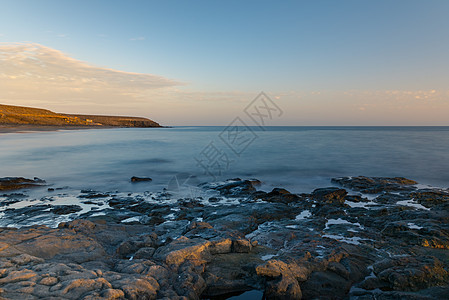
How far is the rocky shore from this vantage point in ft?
16.1

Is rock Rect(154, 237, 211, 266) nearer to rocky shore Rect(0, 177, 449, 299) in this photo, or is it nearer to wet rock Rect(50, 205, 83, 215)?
rocky shore Rect(0, 177, 449, 299)

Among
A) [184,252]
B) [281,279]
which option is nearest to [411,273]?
[281,279]

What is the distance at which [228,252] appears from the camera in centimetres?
668

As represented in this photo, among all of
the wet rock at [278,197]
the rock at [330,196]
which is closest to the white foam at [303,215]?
the wet rock at [278,197]

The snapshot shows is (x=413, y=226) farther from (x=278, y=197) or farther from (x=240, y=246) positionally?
(x=240, y=246)

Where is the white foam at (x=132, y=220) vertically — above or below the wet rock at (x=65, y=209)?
below

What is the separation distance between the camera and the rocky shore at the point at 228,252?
489 centimetres

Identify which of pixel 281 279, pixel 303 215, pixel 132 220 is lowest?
pixel 132 220

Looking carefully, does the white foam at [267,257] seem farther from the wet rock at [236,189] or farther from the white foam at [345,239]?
the wet rock at [236,189]

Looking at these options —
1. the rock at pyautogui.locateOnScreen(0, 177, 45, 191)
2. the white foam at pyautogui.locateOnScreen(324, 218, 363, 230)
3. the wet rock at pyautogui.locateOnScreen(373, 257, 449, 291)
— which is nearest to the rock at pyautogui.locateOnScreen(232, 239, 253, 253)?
the wet rock at pyautogui.locateOnScreen(373, 257, 449, 291)

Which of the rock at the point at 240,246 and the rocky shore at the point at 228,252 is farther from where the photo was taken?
the rock at the point at 240,246

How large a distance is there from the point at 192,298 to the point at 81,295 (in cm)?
205

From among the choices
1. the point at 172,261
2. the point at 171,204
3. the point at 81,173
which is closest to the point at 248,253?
the point at 172,261

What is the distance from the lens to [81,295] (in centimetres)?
424
